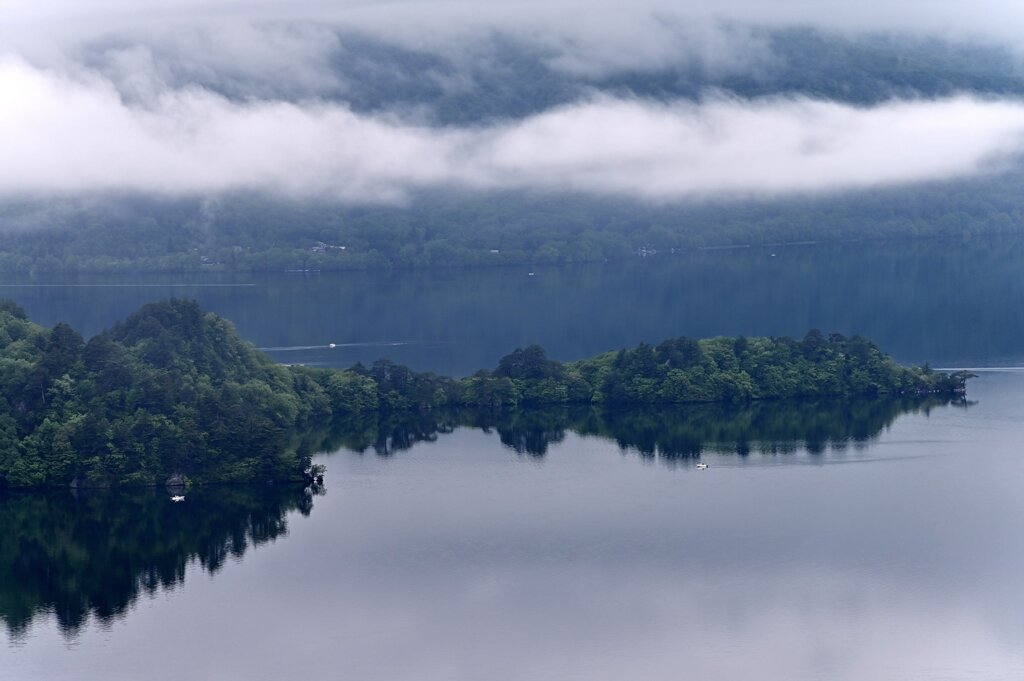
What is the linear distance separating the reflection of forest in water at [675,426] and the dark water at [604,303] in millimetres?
12623

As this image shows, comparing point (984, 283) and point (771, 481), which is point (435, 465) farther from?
point (984, 283)

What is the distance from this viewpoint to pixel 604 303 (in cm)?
11138

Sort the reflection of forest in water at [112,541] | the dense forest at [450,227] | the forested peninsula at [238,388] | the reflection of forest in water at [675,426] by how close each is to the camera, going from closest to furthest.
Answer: the reflection of forest in water at [112,541], the forested peninsula at [238,388], the reflection of forest in water at [675,426], the dense forest at [450,227]

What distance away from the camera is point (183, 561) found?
46688 millimetres

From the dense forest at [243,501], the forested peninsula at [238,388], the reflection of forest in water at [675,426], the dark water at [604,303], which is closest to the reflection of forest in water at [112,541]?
the dense forest at [243,501]

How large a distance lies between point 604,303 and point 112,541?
6565cm

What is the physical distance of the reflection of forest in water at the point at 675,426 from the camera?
197 feet

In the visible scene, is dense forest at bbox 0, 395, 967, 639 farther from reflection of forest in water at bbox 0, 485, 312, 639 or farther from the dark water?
the dark water

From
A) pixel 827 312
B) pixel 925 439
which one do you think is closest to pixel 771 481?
pixel 925 439

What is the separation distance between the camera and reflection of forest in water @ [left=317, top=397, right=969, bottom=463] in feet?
197

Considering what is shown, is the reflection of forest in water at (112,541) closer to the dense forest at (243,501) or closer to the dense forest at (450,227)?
the dense forest at (243,501)

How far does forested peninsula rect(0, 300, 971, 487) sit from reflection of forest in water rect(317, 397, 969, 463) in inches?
47.9

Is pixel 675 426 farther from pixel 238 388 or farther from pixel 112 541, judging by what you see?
pixel 112 541

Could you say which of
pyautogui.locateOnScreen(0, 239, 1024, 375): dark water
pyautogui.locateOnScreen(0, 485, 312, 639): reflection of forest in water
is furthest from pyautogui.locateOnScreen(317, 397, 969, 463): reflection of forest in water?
pyautogui.locateOnScreen(0, 239, 1024, 375): dark water
